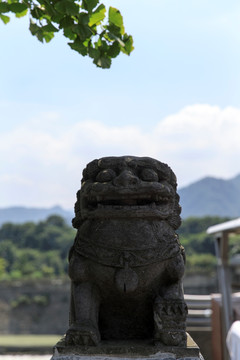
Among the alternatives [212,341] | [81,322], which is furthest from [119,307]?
[212,341]

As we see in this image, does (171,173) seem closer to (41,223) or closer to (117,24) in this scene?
(117,24)

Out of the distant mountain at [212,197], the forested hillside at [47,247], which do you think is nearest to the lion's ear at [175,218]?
the forested hillside at [47,247]

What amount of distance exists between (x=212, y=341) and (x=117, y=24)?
15.8 feet

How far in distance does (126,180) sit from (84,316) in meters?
0.72

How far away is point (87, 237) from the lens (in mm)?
2443

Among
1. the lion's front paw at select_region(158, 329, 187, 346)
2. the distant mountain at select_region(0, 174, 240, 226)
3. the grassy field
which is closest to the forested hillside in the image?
the grassy field

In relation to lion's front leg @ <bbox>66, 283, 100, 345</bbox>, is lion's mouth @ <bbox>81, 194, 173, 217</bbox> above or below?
above

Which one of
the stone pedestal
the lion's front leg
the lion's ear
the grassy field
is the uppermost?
the lion's ear

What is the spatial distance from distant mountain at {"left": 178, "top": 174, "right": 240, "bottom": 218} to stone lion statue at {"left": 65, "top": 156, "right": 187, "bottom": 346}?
530 ft

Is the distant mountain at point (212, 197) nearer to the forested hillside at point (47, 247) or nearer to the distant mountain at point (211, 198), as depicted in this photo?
the distant mountain at point (211, 198)

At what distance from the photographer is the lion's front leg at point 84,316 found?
2.27m

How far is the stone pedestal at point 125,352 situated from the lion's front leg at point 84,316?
0.13 feet

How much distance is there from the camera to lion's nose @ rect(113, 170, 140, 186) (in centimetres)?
243

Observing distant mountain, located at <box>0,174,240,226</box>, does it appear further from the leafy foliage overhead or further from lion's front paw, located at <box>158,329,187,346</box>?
lion's front paw, located at <box>158,329,187,346</box>
